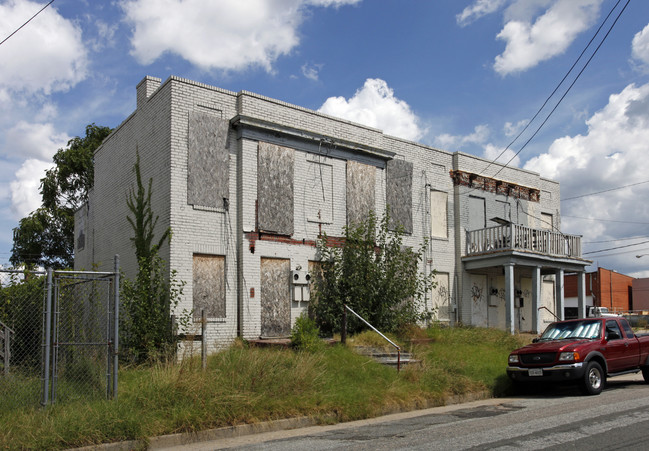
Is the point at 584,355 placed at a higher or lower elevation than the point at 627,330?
lower

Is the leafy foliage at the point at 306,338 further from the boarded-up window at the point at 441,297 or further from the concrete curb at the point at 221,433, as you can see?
the boarded-up window at the point at 441,297

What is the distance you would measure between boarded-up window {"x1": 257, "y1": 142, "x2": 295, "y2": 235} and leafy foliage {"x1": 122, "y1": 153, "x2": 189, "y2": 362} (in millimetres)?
2781

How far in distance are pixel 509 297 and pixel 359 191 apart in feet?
21.6

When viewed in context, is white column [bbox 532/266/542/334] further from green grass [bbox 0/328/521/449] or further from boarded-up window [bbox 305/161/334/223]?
boarded-up window [bbox 305/161/334/223]

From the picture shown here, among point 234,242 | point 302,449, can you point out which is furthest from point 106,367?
point 234,242

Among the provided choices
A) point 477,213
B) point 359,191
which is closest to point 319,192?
point 359,191

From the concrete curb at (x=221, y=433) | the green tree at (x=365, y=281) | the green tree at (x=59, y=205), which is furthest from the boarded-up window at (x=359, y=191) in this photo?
the green tree at (x=59, y=205)

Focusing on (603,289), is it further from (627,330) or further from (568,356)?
(568,356)

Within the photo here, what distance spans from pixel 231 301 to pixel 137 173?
4.70m

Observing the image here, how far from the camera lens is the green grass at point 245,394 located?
24.4 feet

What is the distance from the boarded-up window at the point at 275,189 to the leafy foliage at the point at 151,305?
9.12ft

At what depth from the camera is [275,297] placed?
16.1 m

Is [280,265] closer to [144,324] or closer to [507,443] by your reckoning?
[144,324]

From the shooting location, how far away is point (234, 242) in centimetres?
1569
